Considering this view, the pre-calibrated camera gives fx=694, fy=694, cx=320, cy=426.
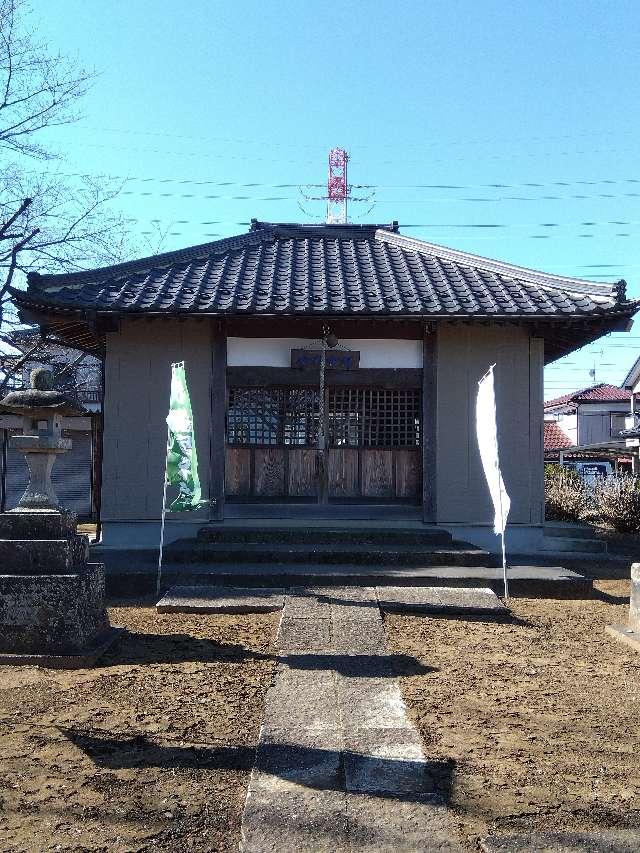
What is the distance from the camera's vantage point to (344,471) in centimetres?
1032

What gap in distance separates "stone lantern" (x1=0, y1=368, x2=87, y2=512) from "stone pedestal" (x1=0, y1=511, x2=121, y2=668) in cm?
20

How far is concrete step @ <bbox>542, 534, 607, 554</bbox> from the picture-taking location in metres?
10.1

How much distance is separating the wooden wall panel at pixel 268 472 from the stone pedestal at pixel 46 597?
4.56 meters

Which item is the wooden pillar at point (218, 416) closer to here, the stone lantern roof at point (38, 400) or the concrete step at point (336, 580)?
the concrete step at point (336, 580)

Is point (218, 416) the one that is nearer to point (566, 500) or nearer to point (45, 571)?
point (45, 571)

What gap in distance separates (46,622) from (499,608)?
4086mm

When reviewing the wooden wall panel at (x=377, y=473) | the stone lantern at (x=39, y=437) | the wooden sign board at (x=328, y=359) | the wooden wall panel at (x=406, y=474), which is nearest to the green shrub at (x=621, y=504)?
the wooden wall panel at (x=406, y=474)

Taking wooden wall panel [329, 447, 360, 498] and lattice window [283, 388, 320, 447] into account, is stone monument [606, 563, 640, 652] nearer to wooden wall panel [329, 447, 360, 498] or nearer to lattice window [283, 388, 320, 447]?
wooden wall panel [329, 447, 360, 498]

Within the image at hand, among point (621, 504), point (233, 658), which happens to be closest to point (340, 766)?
point (233, 658)

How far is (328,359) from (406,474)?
2058mm

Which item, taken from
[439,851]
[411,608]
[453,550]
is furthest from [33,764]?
[453,550]

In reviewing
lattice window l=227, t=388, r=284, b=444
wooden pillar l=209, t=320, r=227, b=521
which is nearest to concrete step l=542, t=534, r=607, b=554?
lattice window l=227, t=388, r=284, b=444

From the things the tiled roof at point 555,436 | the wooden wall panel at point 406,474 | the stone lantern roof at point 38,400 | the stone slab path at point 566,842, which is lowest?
the stone slab path at point 566,842

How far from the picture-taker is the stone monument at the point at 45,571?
5.26 metres
